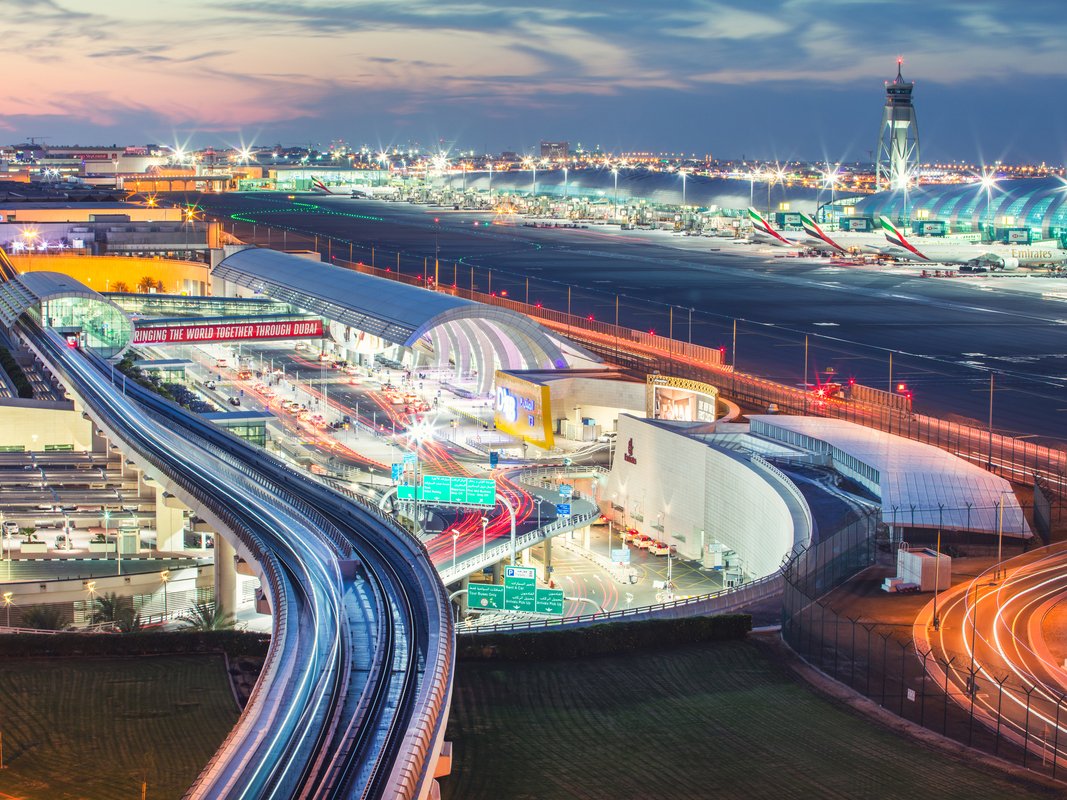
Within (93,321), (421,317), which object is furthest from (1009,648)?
(93,321)

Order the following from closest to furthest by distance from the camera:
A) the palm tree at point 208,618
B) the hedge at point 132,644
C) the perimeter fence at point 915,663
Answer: the perimeter fence at point 915,663
the hedge at point 132,644
the palm tree at point 208,618

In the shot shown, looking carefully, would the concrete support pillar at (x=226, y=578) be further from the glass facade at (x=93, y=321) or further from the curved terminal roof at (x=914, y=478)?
the glass facade at (x=93, y=321)

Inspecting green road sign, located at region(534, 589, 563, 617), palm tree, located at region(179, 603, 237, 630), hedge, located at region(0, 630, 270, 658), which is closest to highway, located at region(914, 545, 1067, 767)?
green road sign, located at region(534, 589, 563, 617)

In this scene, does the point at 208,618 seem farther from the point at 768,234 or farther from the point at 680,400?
the point at 768,234

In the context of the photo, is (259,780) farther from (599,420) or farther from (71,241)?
(71,241)

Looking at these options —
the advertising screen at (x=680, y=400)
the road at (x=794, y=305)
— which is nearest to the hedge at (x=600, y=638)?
the advertising screen at (x=680, y=400)

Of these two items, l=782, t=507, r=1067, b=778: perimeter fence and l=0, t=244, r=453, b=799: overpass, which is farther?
l=782, t=507, r=1067, b=778: perimeter fence

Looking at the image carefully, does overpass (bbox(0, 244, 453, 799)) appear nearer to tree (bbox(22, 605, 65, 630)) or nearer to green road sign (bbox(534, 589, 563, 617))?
green road sign (bbox(534, 589, 563, 617))
